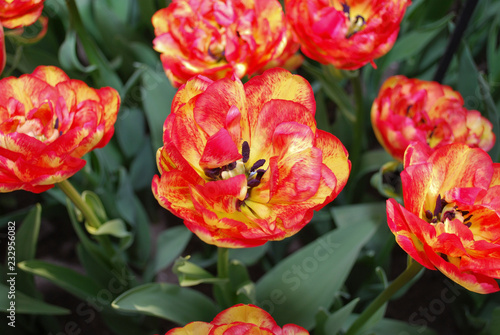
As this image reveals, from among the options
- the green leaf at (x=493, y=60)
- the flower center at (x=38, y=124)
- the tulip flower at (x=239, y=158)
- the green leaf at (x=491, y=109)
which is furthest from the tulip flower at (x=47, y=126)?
the green leaf at (x=493, y=60)

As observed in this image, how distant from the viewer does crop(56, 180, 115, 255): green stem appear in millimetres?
528

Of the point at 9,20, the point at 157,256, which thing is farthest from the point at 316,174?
the point at 157,256

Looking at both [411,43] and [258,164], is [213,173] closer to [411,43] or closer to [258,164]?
[258,164]

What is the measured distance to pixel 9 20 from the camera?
54 cm

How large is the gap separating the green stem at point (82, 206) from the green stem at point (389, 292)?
14.9 inches

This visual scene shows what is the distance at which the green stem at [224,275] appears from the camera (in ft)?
1.73

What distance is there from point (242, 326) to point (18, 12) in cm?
44

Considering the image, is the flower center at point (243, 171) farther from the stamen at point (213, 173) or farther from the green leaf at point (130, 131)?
the green leaf at point (130, 131)

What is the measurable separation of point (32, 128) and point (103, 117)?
2.9 inches

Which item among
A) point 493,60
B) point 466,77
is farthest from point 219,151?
point 493,60

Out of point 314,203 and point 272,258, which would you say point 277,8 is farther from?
point 272,258

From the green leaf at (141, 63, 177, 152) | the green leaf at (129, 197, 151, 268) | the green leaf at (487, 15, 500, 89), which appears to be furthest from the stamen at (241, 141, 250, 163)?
the green leaf at (487, 15, 500, 89)

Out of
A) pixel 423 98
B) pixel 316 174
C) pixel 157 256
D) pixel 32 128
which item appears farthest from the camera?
pixel 157 256

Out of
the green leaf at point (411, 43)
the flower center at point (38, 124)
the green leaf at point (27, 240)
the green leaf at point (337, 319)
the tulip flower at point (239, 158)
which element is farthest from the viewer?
the green leaf at point (411, 43)
